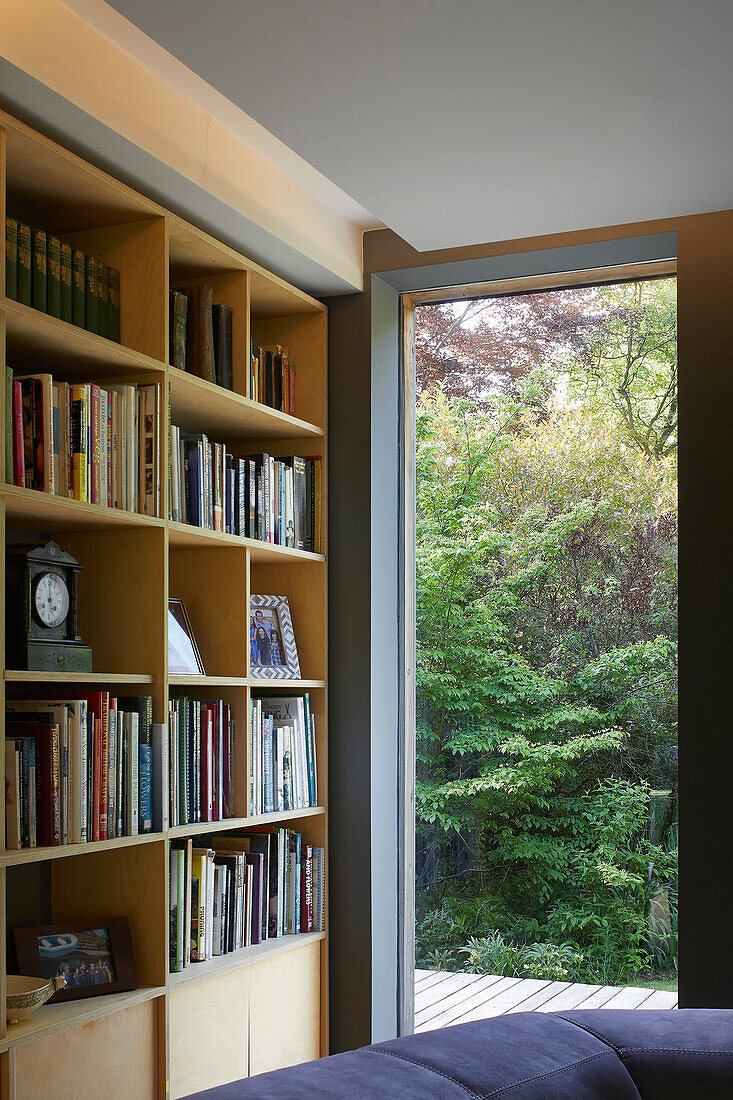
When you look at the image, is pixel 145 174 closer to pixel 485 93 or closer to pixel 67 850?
pixel 485 93

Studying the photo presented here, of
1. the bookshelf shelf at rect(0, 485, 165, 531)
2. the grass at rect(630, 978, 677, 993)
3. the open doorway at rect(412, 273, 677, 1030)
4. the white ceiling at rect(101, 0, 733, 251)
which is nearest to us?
the white ceiling at rect(101, 0, 733, 251)

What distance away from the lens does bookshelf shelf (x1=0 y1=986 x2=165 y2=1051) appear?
7.52 ft

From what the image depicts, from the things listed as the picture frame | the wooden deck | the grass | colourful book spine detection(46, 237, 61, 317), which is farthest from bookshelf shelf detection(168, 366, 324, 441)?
the grass

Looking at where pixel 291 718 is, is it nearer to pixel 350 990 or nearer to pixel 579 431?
pixel 350 990

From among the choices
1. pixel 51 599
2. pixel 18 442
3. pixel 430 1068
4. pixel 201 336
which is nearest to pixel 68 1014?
pixel 51 599

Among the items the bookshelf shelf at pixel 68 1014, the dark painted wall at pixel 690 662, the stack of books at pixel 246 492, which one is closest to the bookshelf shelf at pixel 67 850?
the bookshelf shelf at pixel 68 1014

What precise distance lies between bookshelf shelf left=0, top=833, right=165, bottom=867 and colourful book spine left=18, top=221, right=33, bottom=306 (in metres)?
1.19

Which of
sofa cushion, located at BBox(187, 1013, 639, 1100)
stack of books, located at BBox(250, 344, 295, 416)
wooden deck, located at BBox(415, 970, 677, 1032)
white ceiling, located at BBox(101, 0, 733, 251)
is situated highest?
white ceiling, located at BBox(101, 0, 733, 251)

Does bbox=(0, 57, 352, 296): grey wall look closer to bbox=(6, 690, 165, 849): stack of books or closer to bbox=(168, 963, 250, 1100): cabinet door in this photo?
bbox=(6, 690, 165, 849): stack of books

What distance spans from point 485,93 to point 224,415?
131cm

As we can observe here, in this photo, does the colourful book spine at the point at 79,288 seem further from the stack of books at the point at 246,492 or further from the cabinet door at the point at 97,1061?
the cabinet door at the point at 97,1061

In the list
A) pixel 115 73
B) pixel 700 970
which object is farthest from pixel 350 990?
pixel 115 73

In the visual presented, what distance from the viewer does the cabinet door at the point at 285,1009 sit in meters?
3.21

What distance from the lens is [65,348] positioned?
263cm
